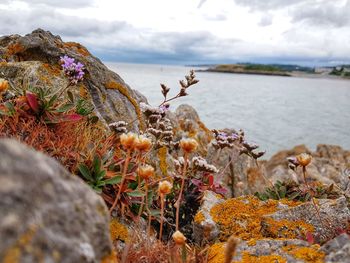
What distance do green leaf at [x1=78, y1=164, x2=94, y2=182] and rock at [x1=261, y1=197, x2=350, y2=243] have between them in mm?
1651

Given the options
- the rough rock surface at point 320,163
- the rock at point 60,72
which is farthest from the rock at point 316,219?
the rough rock surface at point 320,163

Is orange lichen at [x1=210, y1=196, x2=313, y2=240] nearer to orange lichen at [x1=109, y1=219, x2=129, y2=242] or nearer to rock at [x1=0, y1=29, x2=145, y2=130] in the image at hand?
orange lichen at [x1=109, y1=219, x2=129, y2=242]

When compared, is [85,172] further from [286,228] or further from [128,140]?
[286,228]

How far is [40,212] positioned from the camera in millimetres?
1326

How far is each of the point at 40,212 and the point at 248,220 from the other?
297 centimetres

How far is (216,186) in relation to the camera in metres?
4.96

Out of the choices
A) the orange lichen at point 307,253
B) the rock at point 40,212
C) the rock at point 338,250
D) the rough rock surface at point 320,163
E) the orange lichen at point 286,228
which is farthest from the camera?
the rough rock surface at point 320,163

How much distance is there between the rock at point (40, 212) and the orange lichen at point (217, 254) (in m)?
1.47

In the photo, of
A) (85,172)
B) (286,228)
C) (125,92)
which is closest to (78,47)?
(125,92)

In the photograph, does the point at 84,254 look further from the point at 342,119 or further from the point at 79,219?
the point at 342,119

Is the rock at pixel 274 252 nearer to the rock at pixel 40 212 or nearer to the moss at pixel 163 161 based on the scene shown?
the rock at pixel 40 212

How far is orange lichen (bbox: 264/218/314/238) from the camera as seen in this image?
3650 mm

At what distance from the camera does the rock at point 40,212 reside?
1227mm

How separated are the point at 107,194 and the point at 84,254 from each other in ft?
7.75
